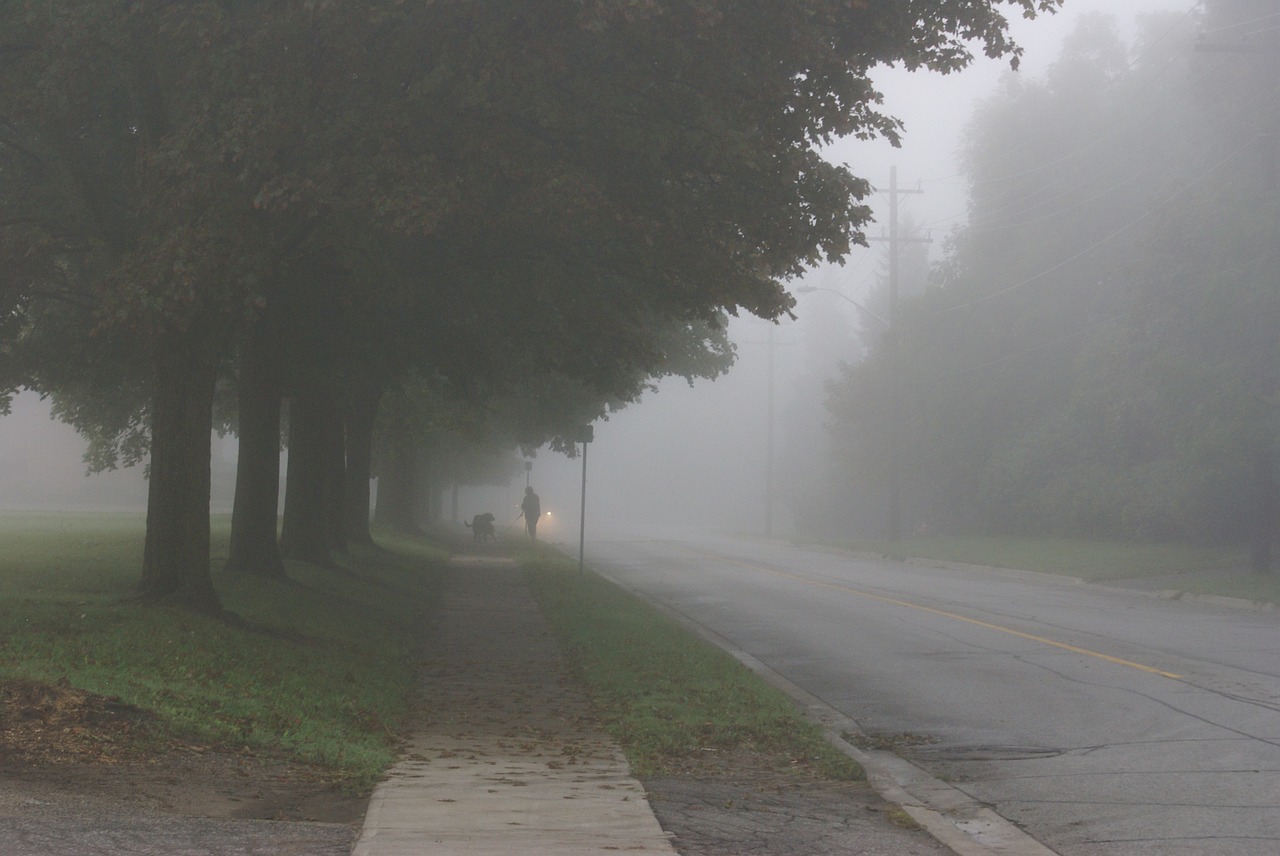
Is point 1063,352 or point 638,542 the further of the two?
point 638,542

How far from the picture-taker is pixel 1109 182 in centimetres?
4691

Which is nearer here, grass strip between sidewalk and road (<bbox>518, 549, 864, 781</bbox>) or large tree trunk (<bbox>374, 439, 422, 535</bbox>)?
grass strip between sidewalk and road (<bbox>518, 549, 864, 781</bbox>)

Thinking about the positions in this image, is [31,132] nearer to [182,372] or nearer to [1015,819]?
[182,372]

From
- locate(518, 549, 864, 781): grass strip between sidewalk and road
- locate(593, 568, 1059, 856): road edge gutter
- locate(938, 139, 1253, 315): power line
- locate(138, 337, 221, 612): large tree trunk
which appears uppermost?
locate(938, 139, 1253, 315): power line

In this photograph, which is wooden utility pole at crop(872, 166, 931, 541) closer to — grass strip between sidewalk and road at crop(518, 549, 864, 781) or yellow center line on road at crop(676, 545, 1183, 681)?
yellow center line on road at crop(676, 545, 1183, 681)

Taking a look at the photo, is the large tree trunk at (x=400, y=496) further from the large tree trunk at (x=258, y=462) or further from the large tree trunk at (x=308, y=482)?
the large tree trunk at (x=258, y=462)

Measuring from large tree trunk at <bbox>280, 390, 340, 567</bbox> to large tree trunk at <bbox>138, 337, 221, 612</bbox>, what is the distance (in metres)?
7.40

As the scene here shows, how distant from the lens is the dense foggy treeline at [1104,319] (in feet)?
94.4

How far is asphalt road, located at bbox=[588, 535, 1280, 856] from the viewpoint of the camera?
7.42m

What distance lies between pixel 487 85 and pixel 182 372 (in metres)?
4.02

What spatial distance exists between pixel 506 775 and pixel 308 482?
13852 millimetres

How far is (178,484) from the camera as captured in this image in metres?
13.1

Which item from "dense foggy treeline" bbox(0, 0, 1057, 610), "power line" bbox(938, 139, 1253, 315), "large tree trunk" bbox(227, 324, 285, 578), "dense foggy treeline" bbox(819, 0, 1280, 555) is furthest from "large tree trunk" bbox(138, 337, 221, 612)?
"power line" bbox(938, 139, 1253, 315)

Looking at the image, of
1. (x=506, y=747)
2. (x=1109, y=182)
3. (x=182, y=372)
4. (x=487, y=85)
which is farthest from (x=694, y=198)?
(x=1109, y=182)
